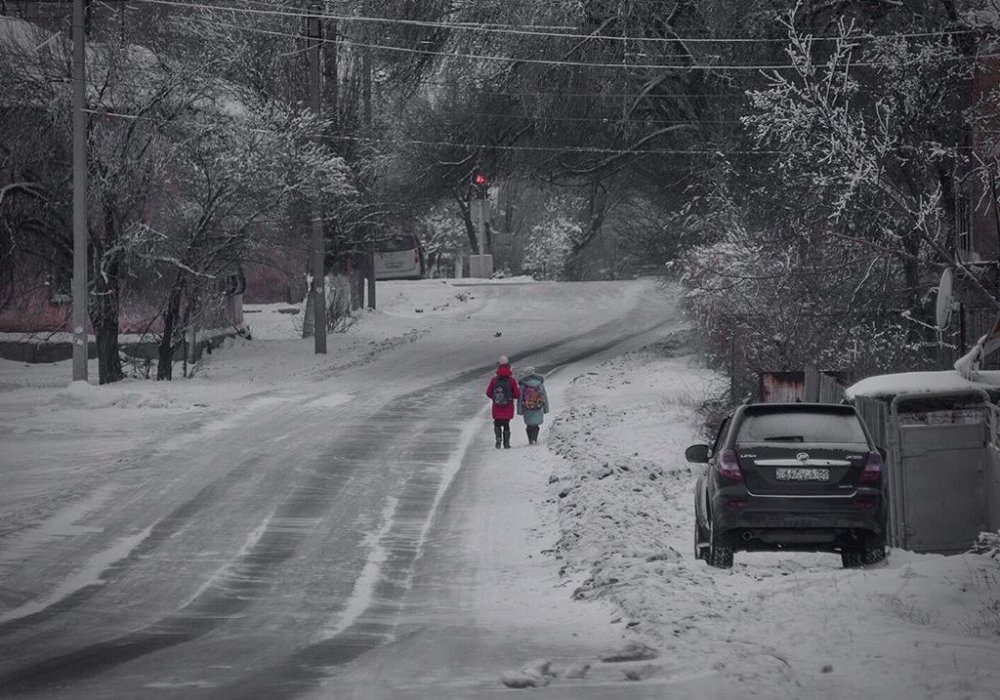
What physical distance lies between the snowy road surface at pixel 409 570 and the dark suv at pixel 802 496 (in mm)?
354

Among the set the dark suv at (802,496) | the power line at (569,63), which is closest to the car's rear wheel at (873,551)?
the dark suv at (802,496)

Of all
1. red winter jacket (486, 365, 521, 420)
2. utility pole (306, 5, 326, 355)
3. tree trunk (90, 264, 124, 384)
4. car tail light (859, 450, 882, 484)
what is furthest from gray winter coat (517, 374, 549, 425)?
utility pole (306, 5, 326, 355)

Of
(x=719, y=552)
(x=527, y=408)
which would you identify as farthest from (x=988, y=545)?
(x=527, y=408)

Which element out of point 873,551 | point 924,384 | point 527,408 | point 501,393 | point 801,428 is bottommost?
point 873,551

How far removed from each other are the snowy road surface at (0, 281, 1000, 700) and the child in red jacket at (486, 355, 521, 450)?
55cm

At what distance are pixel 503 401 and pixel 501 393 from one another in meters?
0.17

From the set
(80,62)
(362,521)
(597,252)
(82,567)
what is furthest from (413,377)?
(597,252)

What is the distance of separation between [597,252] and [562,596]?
76162 millimetres

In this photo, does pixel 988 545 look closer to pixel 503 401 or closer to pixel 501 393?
pixel 503 401

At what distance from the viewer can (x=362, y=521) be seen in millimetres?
18141

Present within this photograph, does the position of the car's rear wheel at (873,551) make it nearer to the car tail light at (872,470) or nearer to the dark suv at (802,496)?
the dark suv at (802,496)

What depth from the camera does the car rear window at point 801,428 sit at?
44.3ft

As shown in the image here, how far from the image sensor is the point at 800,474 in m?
13.3

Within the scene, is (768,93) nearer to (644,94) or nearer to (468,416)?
(468,416)
